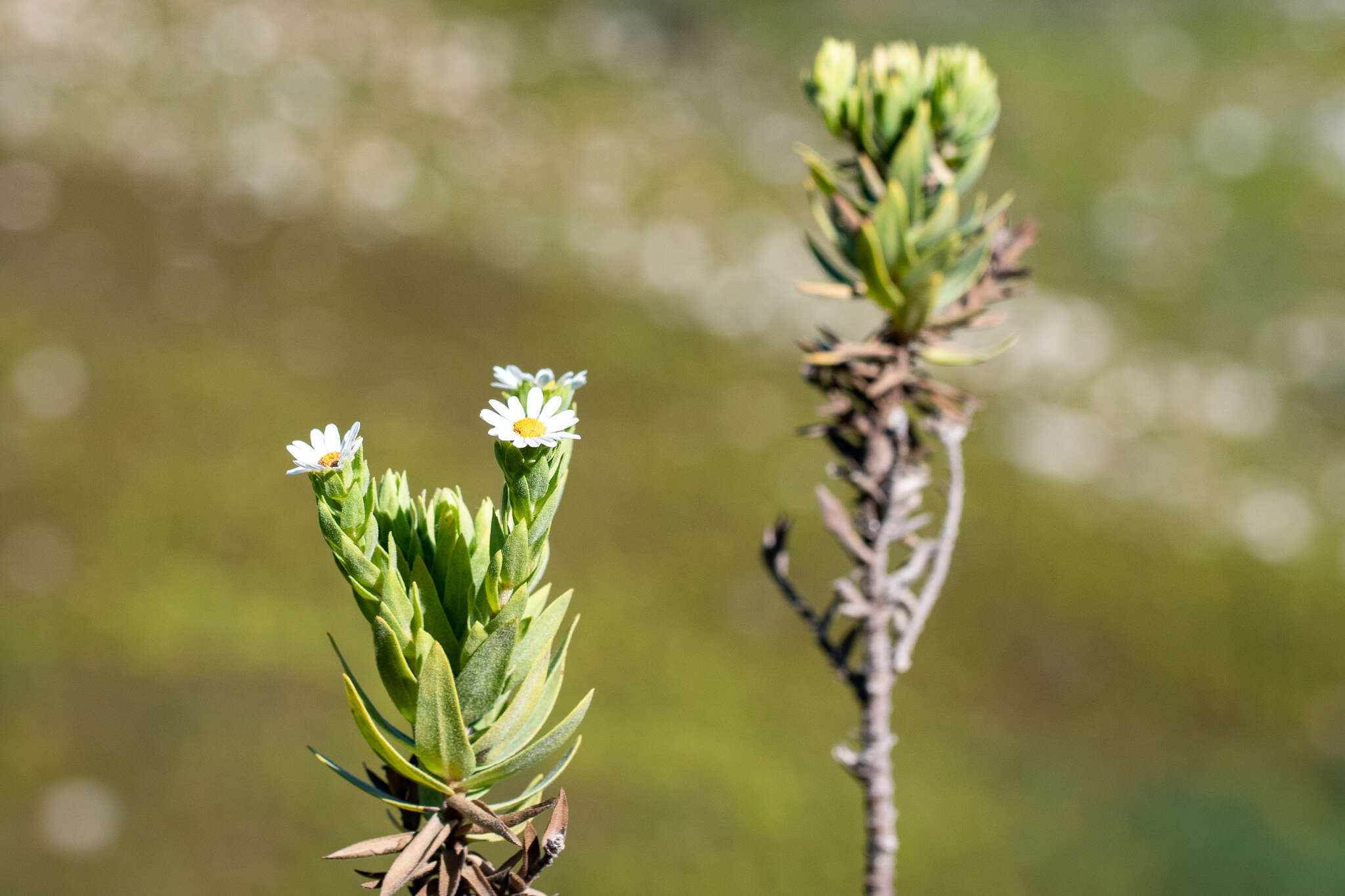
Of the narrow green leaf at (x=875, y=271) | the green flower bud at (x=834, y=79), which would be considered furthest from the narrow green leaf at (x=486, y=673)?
the green flower bud at (x=834, y=79)

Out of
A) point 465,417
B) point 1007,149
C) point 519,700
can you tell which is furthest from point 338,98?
point 519,700

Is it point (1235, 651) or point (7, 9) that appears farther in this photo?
point (7, 9)

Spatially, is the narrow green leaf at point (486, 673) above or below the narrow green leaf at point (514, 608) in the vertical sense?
below

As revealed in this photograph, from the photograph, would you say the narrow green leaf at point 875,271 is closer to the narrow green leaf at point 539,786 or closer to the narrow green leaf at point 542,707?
the narrow green leaf at point 542,707

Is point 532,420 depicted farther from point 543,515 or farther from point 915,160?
point 915,160

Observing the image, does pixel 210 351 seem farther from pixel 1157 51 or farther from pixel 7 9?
pixel 1157 51

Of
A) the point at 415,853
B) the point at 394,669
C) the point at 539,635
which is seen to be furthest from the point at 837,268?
the point at 415,853

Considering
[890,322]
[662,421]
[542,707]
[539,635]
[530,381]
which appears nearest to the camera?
[530,381]
